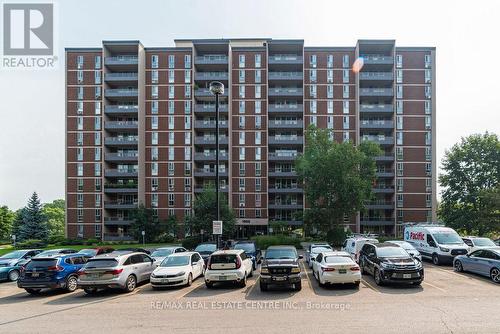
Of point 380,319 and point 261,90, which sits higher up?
point 261,90

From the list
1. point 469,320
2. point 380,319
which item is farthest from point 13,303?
point 469,320

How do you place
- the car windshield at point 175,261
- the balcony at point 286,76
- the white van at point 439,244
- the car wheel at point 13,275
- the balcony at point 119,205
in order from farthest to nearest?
the balcony at point 286,76 < the balcony at point 119,205 < the white van at point 439,244 < the car wheel at point 13,275 < the car windshield at point 175,261

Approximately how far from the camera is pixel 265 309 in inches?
397

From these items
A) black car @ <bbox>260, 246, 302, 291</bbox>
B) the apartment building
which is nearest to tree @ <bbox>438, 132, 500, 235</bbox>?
the apartment building

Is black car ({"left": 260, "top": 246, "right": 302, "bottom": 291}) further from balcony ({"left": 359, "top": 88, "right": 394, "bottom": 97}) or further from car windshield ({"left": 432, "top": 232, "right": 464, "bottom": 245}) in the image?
balcony ({"left": 359, "top": 88, "right": 394, "bottom": 97})

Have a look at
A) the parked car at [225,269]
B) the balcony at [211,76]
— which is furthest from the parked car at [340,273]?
the balcony at [211,76]

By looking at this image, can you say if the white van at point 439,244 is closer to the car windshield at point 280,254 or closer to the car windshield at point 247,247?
the car windshield at point 280,254

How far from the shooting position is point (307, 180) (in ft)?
128

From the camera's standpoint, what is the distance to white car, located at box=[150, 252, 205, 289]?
44.3 ft

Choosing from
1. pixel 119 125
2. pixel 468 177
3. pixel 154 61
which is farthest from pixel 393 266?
pixel 154 61

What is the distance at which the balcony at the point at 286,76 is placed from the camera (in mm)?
54250

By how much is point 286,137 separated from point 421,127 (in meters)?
22.3

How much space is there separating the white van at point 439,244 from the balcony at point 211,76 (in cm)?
3959

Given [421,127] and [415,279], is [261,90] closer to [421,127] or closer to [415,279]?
[421,127]
